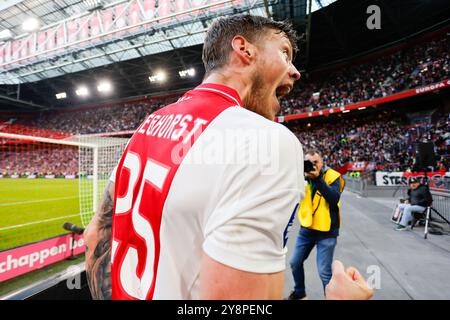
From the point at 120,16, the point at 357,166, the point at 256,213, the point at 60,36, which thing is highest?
the point at 60,36

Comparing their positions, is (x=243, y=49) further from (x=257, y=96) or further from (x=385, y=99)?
(x=385, y=99)

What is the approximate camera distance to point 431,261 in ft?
13.9

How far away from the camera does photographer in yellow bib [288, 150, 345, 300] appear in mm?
3041

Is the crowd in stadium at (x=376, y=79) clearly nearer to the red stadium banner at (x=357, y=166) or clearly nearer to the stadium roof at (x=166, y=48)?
the stadium roof at (x=166, y=48)

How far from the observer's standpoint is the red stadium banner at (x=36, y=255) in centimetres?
287

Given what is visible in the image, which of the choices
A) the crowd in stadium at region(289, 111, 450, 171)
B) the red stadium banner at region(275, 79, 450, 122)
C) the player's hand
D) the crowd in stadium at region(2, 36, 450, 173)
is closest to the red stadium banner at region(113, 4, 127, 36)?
the crowd in stadium at region(2, 36, 450, 173)

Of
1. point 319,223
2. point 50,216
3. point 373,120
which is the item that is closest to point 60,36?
point 50,216

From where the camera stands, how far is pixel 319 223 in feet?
10.2

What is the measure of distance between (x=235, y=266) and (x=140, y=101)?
34.5 m

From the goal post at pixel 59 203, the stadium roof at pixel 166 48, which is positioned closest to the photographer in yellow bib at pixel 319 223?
the goal post at pixel 59 203

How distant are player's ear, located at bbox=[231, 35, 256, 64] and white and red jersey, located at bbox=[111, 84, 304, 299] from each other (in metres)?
0.17

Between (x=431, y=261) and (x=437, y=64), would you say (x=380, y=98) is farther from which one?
(x=431, y=261)

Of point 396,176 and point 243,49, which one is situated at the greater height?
point 243,49

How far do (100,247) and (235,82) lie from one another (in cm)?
92
